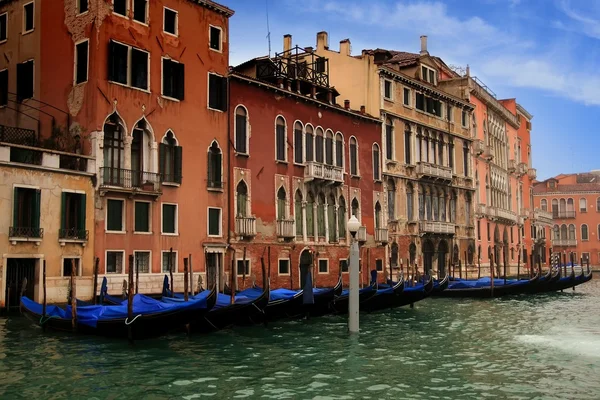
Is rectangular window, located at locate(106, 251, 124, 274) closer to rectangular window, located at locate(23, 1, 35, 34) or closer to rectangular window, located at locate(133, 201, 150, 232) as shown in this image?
rectangular window, located at locate(133, 201, 150, 232)

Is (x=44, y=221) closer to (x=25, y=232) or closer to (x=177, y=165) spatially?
(x=25, y=232)

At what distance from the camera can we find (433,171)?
28812 millimetres

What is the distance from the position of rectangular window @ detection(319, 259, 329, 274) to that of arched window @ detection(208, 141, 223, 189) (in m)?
5.07

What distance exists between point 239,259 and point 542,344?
990cm

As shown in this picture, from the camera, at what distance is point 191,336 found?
41.1 feet

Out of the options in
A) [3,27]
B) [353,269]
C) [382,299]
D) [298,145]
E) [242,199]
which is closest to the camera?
[353,269]

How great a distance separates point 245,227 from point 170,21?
19.3 feet

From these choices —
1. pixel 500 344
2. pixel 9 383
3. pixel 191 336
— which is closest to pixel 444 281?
pixel 500 344

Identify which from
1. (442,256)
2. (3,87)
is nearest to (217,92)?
(3,87)

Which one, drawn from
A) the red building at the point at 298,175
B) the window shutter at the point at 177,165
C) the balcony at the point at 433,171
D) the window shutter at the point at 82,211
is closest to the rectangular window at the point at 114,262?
the window shutter at the point at 82,211

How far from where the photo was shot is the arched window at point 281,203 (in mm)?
21641

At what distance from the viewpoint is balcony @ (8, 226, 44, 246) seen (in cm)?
1499

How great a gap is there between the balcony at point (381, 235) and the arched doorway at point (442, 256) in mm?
4588

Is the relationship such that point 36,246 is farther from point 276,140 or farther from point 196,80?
point 276,140
